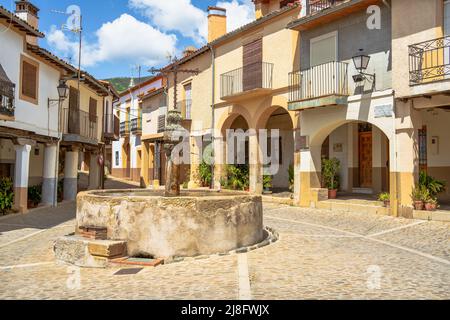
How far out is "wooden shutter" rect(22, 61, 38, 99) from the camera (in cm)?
1445

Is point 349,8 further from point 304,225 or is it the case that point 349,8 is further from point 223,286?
point 223,286

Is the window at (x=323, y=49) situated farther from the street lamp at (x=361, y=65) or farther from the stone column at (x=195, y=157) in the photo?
the stone column at (x=195, y=157)

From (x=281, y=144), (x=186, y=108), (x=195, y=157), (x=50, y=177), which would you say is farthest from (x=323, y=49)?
(x=50, y=177)

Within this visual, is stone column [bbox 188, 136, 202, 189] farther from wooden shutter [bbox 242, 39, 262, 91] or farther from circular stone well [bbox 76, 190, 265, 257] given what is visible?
circular stone well [bbox 76, 190, 265, 257]

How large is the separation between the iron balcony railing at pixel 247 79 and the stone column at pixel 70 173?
756 cm

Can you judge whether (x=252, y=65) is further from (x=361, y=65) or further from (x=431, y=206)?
(x=431, y=206)

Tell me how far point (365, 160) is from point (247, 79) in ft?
20.4

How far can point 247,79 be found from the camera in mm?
18391

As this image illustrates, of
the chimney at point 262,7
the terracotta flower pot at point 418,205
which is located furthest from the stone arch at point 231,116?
the terracotta flower pot at point 418,205

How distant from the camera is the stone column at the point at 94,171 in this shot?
927 inches

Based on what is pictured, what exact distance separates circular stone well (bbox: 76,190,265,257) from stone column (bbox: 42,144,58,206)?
1039cm

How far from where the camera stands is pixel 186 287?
222 inches

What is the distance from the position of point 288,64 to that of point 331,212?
6.14 metres

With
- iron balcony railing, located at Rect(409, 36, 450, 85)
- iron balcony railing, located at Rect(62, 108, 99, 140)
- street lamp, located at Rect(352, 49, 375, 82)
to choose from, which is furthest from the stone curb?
iron balcony railing, located at Rect(62, 108, 99, 140)
